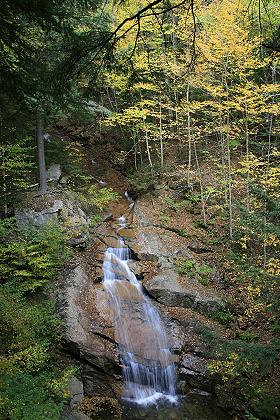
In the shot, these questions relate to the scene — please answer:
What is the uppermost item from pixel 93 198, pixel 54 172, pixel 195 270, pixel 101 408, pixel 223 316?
pixel 54 172

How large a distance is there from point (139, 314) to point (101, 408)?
2920 millimetres

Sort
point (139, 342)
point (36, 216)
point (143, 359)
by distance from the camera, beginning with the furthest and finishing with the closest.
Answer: point (36, 216) → point (139, 342) → point (143, 359)

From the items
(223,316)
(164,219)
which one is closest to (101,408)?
(223,316)

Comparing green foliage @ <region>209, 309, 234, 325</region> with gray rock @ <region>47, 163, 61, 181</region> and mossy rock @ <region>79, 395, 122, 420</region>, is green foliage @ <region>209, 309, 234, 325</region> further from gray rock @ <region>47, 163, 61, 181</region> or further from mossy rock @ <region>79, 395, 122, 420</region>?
gray rock @ <region>47, 163, 61, 181</region>

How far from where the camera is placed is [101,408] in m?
8.20

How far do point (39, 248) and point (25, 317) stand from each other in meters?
2.90

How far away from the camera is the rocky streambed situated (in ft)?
29.1

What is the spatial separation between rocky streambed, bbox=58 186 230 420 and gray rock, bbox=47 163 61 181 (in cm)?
290

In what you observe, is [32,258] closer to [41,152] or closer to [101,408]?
[101,408]

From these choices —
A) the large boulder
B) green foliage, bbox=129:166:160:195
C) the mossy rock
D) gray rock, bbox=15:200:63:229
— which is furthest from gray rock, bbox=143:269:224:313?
green foliage, bbox=129:166:160:195

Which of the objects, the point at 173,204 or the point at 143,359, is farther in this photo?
the point at 173,204

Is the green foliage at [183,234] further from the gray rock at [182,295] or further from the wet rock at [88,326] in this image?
the wet rock at [88,326]

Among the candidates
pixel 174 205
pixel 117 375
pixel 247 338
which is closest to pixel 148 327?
pixel 117 375

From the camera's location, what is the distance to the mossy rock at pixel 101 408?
313 inches
